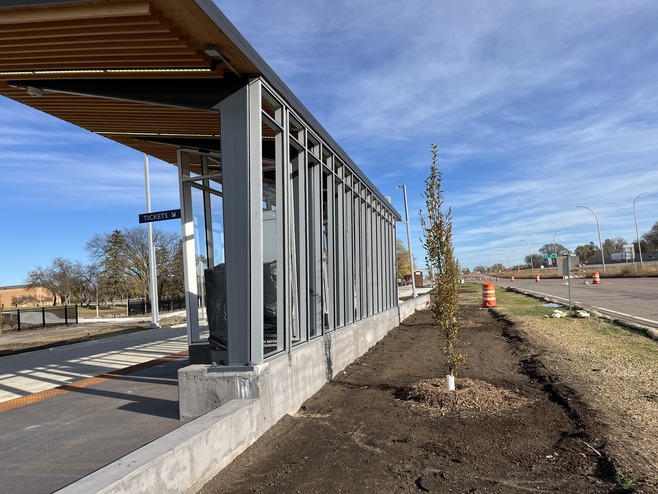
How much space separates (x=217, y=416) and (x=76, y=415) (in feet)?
8.82

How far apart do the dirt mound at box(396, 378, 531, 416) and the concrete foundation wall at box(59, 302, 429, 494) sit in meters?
1.45

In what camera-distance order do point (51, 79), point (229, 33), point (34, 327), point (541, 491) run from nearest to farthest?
point (541, 491) < point (229, 33) < point (51, 79) < point (34, 327)

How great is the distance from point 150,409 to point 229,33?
4.36 m

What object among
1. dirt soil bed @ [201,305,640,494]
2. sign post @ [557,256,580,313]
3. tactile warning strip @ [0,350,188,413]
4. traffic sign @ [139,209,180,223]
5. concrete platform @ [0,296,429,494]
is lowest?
dirt soil bed @ [201,305,640,494]

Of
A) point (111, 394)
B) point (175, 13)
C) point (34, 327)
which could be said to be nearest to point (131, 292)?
point (34, 327)

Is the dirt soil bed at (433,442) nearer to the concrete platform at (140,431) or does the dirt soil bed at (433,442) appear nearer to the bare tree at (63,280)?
the concrete platform at (140,431)

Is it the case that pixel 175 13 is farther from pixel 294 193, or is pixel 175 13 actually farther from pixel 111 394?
pixel 111 394

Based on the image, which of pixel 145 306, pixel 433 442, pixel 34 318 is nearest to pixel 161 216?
pixel 433 442

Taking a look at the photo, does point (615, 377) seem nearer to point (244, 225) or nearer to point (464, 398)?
point (464, 398)

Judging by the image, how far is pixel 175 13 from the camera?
4.31 metres

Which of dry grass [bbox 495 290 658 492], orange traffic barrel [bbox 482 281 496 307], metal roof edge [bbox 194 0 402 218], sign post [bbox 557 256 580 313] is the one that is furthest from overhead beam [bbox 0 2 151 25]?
orange traffic barrel [bbox 482 281 496 307]

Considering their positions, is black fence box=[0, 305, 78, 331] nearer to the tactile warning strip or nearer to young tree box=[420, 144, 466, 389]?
the tactile warning strip

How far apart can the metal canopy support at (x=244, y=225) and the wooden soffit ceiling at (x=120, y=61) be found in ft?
1.44

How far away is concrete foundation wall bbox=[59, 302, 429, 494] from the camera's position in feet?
10.5
